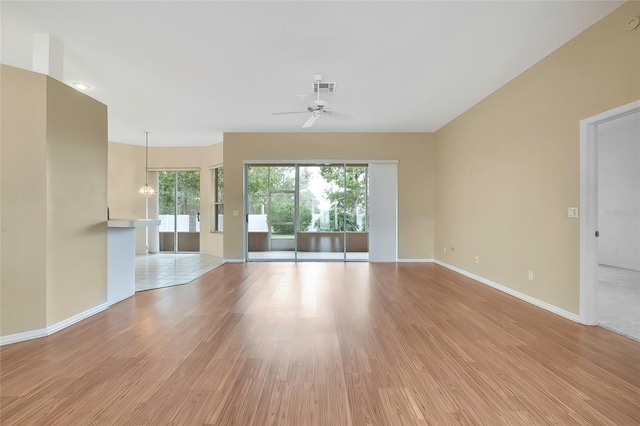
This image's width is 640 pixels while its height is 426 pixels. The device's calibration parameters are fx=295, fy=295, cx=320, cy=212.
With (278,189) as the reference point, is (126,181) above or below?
above

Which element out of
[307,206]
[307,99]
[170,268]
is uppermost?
[307,99]

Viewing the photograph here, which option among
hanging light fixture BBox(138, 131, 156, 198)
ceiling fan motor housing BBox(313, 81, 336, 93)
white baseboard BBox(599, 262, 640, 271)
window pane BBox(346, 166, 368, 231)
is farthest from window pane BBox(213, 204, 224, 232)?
white baseboard BBox(599, 262, 640, 271)

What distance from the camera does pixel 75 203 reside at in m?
3.30

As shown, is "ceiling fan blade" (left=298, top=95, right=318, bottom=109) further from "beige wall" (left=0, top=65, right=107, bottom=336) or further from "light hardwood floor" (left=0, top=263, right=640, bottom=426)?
"light hardwood floor" (left=0, top=263, right=640, bottom=426)

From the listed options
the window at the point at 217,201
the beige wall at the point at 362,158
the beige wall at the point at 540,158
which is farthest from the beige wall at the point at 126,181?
the beige wall at the point at 540,158

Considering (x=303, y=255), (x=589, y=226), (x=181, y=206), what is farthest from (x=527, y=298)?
(x=181, y=206)

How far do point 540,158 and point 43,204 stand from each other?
5630mm

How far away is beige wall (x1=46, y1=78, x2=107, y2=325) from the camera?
2.99 meters

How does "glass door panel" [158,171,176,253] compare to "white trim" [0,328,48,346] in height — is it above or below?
above

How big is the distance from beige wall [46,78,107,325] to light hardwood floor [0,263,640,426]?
354mm

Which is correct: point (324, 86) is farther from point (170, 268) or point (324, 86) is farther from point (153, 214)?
point (153, 214)

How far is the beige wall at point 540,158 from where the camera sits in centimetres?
288

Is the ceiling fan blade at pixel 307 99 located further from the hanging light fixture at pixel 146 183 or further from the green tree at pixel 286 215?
the hanging light fixture at pixel 146 183

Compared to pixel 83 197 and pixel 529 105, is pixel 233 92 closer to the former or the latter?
pixel 83 197
